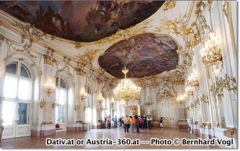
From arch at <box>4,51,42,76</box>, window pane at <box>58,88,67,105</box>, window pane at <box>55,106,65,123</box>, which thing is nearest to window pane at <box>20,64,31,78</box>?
arch at <box>4,51,42,76</box>

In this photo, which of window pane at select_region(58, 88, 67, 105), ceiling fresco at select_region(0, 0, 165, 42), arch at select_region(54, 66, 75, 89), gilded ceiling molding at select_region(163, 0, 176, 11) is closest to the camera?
gilded ceiling molding at select_region(163, 0, 176, 11)

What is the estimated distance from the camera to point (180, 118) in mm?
17578

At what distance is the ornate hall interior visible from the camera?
4.57m

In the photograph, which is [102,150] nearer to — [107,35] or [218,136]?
[218,136]

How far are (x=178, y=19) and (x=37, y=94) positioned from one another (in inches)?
300

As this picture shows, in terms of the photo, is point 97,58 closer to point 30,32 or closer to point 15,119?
point 30,32

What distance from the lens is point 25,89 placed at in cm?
973

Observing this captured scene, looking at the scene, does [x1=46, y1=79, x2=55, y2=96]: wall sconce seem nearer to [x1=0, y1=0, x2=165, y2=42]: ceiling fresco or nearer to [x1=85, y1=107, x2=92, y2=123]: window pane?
[x1=0, y1=0, x2=165, y2=42]: ceiling fresco

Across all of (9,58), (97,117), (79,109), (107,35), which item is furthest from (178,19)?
(97,117)

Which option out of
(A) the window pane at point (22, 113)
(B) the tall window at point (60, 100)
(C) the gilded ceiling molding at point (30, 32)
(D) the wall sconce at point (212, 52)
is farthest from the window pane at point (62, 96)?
(D) the wall sconce at point (212, 52)

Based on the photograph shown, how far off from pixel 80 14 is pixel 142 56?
21.2 feet

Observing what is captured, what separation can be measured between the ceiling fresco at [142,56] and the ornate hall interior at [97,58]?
0.06m

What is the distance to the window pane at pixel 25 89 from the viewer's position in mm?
9469

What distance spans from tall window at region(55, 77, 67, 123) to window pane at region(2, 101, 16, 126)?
9.48 ft
